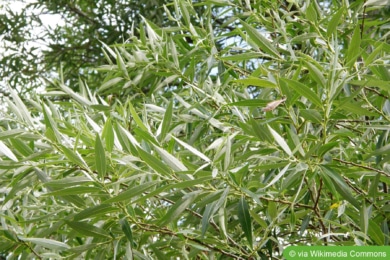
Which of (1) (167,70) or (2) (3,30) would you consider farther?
(2) (3,30)

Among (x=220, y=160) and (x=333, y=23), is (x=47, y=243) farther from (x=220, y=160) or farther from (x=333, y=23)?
(x=333, y=23)

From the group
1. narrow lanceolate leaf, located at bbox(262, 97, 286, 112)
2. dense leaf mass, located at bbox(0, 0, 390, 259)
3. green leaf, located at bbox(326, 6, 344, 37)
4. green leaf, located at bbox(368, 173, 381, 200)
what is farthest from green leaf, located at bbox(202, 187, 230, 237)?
green leaf, located at bbox(326, 6, 344, 37)

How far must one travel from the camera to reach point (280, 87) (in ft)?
3.25

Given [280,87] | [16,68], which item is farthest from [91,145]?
[16,68]

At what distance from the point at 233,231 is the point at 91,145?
475 millimetres

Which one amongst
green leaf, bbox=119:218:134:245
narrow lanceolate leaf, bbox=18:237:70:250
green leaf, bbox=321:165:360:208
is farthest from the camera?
narrow lanceolate leaf, bbox=18:237:70:250

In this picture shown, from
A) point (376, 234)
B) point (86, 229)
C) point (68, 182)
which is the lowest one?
point (376, 234)

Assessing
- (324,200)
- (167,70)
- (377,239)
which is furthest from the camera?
(167,70)

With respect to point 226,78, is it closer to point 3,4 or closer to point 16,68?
point 16,68

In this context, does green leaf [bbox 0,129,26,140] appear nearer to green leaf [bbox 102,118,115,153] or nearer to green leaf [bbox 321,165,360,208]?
green leaf [bbox 102,118,115,153]

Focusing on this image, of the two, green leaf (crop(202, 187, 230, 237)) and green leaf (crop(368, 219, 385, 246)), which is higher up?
green leaf (crop(202, 187, 230, 237))

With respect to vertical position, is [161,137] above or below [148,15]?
above

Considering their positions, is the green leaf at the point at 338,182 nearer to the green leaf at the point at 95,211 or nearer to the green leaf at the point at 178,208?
the green leaf at the point at 178,208

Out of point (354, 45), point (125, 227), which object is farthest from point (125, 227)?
point (354, 45)
